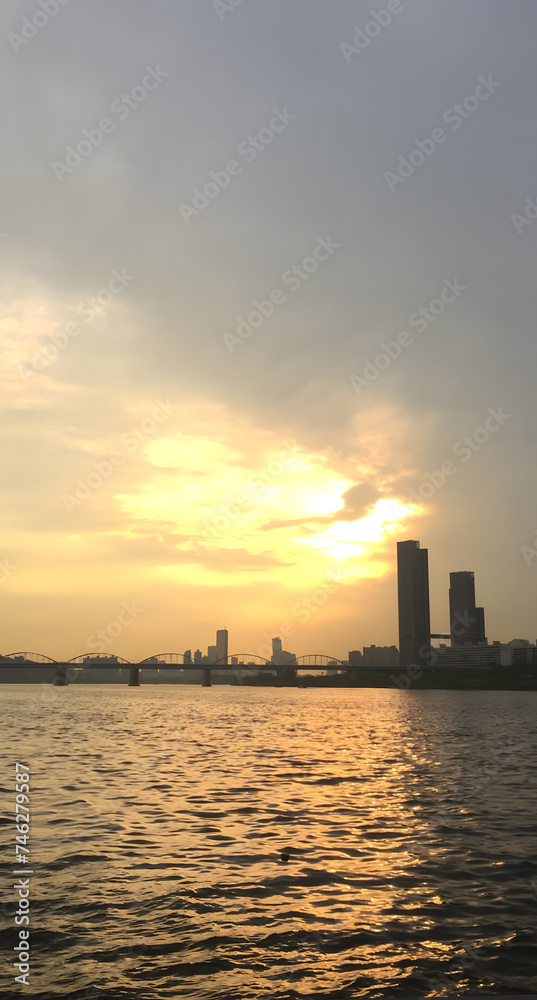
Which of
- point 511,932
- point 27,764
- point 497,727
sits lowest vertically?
point 497,727

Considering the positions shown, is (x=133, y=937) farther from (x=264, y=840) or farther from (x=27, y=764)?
(x=27, y=764)

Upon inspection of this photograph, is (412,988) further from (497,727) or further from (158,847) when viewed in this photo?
(497,727)

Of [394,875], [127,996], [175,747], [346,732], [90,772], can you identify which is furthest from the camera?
[346,732]

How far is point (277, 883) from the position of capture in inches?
676

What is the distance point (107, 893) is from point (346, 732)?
5955 cm

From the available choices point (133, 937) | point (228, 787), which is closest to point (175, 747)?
point (228, 787)

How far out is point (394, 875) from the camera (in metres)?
18.2

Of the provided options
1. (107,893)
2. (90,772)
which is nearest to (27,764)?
(90,772)

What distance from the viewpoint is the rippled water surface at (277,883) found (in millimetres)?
11891

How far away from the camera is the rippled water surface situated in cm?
1189

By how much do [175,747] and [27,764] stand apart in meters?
15.2

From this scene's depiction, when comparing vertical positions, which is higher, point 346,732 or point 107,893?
point 107,893

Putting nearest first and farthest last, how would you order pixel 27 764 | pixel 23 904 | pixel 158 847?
pixel 23 904 < pixel 158 847 < pixel 27 764

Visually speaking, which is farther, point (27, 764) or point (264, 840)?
point (27, 764)
